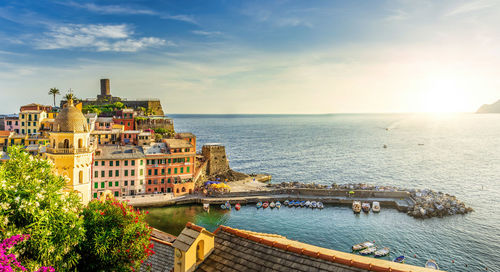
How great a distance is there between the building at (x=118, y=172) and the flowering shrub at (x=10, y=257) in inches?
1993

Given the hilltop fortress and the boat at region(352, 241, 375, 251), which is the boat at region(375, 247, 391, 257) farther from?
the hilltop fortress

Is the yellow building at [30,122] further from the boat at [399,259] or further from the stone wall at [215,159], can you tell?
the boat at [399,259]

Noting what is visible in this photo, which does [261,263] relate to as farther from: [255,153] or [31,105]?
[255,153]

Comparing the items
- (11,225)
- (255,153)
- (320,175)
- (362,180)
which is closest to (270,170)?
(320,175)

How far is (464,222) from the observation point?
58125mm

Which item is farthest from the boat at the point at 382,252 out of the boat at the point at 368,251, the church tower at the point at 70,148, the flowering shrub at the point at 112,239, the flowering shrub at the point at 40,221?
the flowering shrub at the point at 40,221

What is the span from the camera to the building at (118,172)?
63594 mm

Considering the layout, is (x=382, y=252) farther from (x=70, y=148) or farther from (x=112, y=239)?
(x=70, y=148)

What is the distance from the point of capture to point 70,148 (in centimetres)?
3250

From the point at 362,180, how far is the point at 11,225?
8584cm

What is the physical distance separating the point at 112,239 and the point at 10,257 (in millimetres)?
6162

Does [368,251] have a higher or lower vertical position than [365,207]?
lower

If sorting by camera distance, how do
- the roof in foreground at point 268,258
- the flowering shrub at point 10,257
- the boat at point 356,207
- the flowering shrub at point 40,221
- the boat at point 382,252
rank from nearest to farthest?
the roof in foreground at point 268,258, the flowering shrub at point 10,257, the flowering shrub at point 40,221, the boat at point 382,252, the boat at point 356,207

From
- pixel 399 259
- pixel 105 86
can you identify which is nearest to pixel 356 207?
pixel 399 259
